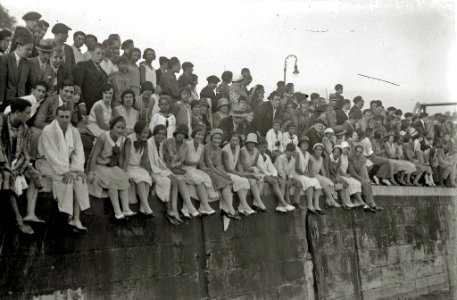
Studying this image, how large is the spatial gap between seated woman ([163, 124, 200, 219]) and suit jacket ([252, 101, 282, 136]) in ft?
12.0

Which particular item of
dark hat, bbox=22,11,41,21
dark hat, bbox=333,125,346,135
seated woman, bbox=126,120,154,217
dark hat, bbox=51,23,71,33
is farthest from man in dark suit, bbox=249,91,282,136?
dark hat, bbox=22,11,41,21

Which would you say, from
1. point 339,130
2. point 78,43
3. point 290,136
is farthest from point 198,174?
point 339,130

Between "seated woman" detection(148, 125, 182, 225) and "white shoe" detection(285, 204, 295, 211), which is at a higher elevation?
"seated woman" detection(148, 125, 182, 225)

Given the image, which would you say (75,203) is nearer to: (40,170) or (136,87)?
(40,170)

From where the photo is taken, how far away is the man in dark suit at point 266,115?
1393 centimetres

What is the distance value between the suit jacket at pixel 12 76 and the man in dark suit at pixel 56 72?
555 millimetres

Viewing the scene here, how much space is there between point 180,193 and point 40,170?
8.97 feet

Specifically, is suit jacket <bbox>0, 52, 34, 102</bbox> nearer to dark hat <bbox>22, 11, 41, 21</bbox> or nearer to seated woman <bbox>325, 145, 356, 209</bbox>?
dark hat <bbox>22, 11, 41, 21</bbox>

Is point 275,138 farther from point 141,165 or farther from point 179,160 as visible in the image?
point 141,165

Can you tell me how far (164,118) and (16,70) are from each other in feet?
9.02

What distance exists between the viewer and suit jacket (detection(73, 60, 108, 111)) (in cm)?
1043

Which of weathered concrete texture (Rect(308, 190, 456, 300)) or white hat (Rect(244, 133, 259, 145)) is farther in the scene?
weathered concrete texture (Rect(308, 190, 456, 300))

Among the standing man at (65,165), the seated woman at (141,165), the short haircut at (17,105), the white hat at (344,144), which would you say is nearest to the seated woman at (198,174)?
the seated woman at (141,165)

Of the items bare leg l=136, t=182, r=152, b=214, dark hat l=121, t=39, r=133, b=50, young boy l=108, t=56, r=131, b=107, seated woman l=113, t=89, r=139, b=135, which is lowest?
bare leg l=136, t=182, r=152, b=214
